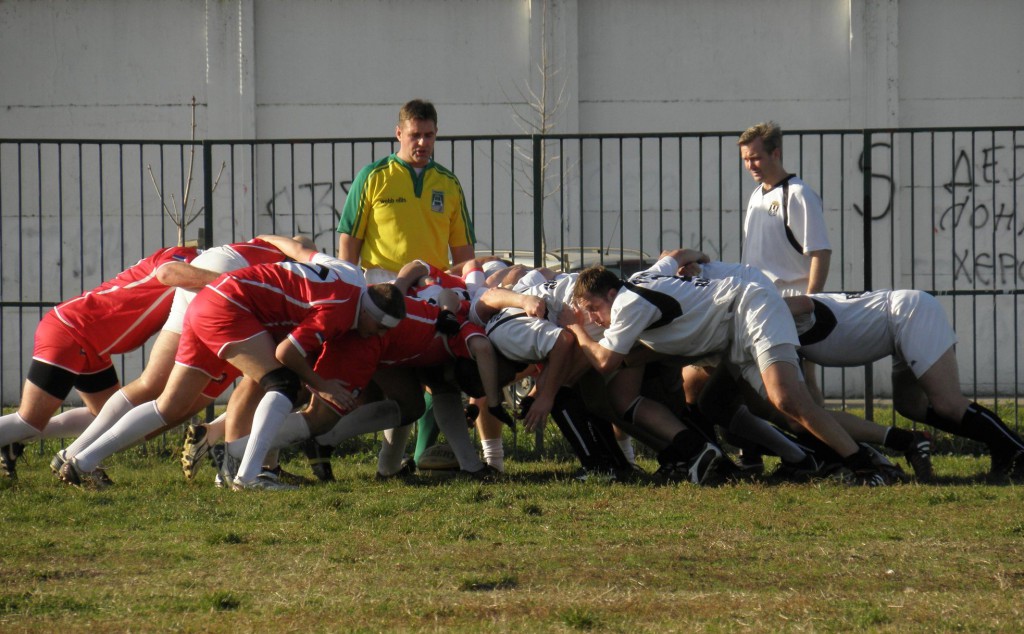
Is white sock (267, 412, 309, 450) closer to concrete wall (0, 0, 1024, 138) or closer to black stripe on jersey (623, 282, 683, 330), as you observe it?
black stripe on jersey (623, 282, 683, 330)

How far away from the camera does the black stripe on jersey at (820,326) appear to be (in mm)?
7246

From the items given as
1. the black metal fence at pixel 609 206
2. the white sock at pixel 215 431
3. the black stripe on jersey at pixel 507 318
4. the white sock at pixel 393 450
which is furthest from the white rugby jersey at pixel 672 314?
the black metal fence at pixel 609 206

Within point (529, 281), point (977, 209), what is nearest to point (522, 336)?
point (529, 281)

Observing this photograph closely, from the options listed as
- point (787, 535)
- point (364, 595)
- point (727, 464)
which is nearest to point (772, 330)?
point (727, 464)

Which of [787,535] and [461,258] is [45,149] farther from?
[787,535]

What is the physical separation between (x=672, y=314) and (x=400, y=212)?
7.10 feet

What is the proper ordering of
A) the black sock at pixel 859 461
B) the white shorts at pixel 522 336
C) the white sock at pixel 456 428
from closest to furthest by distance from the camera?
the black sock at pixel 859 461 < the white shorts at pixel 522 336 < the white sock at pixel 456 428

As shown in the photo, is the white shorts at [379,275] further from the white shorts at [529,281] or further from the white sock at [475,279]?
the white shorts at [529,281]

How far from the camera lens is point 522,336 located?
23.6ft

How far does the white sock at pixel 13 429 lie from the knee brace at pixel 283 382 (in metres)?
1.67

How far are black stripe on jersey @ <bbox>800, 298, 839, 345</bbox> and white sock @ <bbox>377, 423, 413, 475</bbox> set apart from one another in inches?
93.3

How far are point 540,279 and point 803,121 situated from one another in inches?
390

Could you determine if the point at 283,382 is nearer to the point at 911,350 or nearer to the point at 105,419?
the point at 105,419

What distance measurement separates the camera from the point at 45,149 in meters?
16.5
